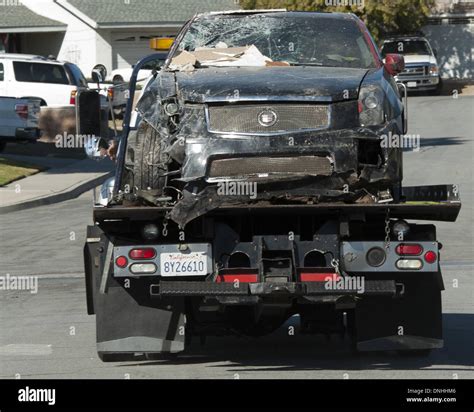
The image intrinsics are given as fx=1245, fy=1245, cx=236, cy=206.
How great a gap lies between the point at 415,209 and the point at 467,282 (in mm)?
5020

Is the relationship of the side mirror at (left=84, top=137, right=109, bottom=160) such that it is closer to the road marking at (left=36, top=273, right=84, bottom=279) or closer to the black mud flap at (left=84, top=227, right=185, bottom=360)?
the black mud flap at (left=84, top=227, right=185, bottom=360)

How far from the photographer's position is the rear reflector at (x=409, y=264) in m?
8.12

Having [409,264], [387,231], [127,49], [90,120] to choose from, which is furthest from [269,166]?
[127,49]

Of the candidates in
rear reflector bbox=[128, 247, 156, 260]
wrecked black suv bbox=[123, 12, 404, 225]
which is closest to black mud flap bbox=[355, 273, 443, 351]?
wrecked black suv bbox=[123, 12, 404, 225]

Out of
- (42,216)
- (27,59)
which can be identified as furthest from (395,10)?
(42,216)

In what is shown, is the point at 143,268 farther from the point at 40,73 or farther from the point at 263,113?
the point at 40,73

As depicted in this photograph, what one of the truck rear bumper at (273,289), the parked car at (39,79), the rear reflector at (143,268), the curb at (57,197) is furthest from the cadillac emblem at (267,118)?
the parked car at (39,79)

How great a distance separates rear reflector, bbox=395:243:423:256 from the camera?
8117 millimetres

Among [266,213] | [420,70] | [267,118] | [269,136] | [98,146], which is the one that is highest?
[420,70]

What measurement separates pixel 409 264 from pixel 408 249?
0.10m

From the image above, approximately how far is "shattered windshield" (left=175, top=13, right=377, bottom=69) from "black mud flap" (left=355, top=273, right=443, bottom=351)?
193cm

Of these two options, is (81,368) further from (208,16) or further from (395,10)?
(395,10)

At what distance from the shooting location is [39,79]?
1287 inches

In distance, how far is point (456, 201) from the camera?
8117mm
